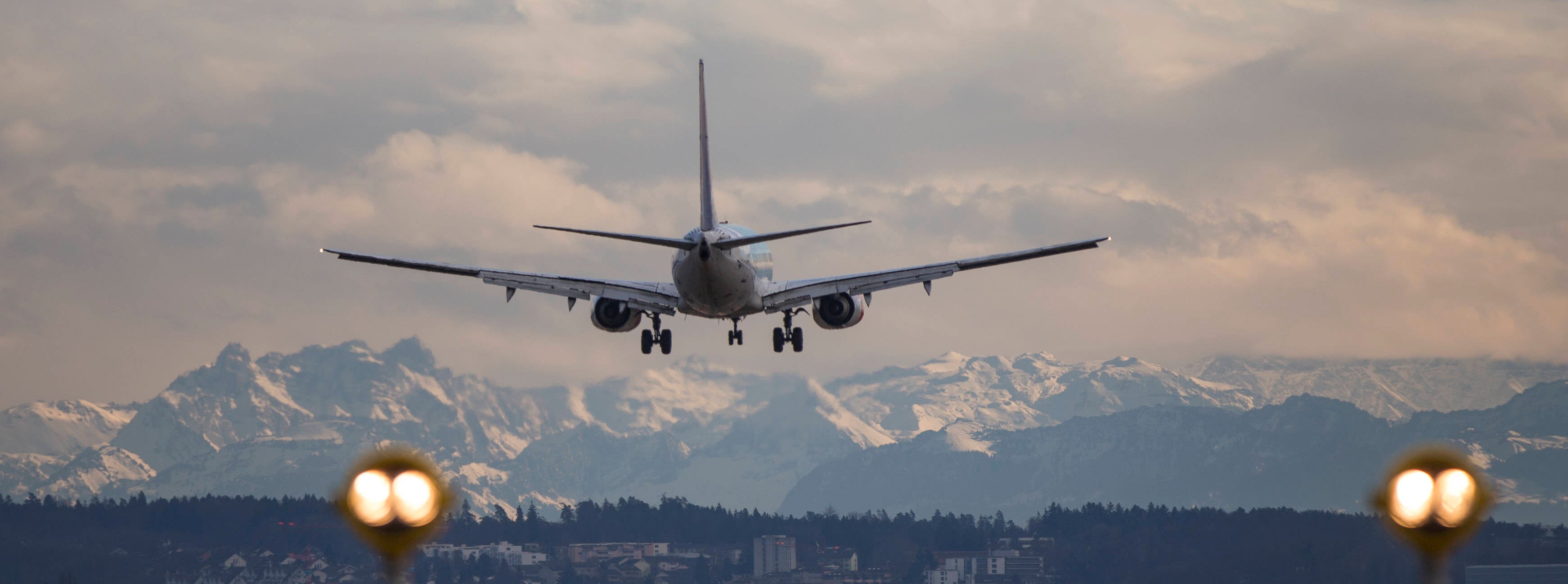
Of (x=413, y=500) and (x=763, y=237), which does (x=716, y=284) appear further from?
(x=413, y=500)

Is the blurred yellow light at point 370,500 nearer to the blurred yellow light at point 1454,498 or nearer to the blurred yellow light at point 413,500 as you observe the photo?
the blurred yellow light at point 413,500

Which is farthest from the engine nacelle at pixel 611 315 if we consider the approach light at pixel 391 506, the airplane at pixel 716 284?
the approach light at pixel 391 506

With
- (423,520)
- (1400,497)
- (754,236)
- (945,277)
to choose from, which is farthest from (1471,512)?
(945,277)

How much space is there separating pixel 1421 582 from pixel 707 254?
5381 cm

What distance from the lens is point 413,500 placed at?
18.4 meters

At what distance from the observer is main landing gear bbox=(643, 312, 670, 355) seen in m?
84.1

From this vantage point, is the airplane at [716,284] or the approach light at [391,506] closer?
the approach light at [391,506]

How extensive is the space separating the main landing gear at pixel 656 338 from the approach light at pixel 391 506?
214 ft

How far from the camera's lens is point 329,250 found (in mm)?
76500

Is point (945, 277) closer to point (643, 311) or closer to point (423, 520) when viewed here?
point (643, 311)

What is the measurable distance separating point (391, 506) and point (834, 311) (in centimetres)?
6587

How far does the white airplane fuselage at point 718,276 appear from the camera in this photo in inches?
2886

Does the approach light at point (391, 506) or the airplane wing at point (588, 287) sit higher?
the airplane wing at point (588, 287)

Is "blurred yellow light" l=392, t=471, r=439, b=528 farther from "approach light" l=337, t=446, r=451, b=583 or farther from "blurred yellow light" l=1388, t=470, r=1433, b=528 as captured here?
"blurred yellow light" l=1388, t=470, r=1433, b=528
